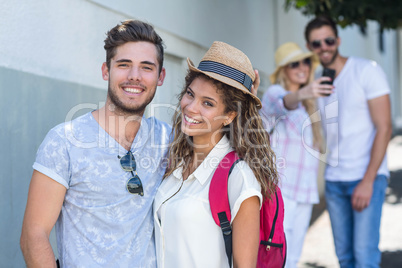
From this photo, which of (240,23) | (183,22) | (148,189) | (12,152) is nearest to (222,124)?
(148,189)

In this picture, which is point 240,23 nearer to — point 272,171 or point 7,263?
point 272,171

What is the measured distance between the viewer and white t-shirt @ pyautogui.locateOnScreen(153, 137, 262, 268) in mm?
2355

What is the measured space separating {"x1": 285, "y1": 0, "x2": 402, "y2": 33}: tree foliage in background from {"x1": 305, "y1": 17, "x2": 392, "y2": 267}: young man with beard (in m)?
1.62

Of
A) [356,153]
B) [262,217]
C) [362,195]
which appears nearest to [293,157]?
[356,153]

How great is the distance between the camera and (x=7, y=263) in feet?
9.04

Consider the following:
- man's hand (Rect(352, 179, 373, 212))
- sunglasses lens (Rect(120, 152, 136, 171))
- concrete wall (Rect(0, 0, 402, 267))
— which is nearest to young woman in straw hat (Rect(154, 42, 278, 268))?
sunglasses lens (Rect(120, 152, 136, 171))

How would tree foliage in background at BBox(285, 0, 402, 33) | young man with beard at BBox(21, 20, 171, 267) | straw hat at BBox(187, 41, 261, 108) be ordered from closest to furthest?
young man with beard at BBox(21, 20, 171, 267) < straw hat at BBox(187, 41, 261, 108) < tree foliage in background at BBox(285, 0, 402, 33)

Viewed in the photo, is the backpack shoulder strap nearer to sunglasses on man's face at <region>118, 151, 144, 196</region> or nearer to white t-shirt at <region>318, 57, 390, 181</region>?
sunglasses on man's face at <region>118, 151, 144, 196</region>

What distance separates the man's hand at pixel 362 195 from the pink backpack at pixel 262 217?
5.09 feet

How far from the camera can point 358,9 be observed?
5523 mm

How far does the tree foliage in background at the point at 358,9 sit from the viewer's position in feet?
18.2

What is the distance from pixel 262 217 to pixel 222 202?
0.25 m

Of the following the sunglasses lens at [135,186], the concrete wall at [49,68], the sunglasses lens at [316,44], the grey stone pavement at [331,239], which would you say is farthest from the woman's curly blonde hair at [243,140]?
the grey stone pavement at [331,239]

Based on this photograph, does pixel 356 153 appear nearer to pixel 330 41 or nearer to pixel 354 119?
pixel 354 119
